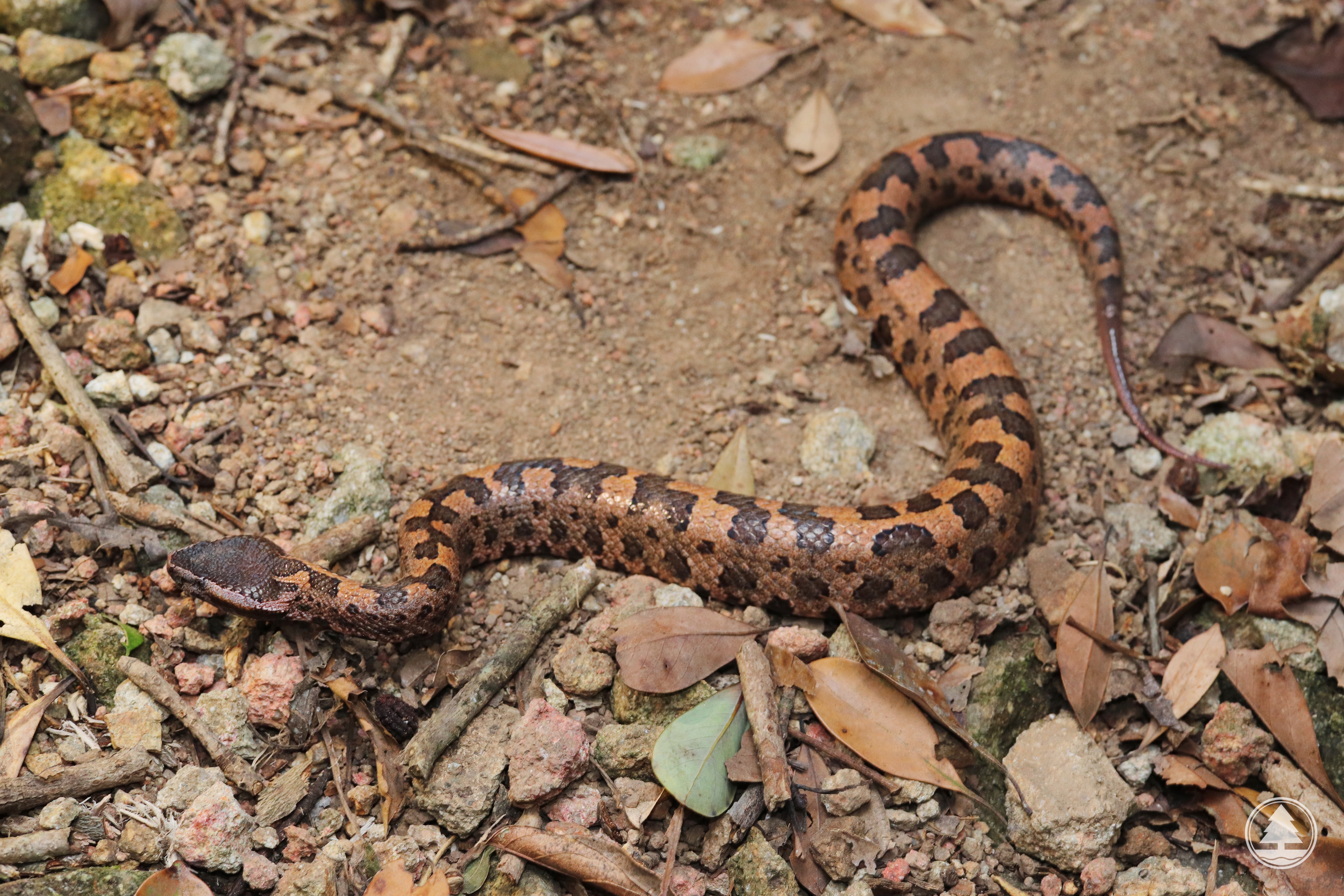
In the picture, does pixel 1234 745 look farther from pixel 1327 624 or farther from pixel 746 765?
pixel 746 765

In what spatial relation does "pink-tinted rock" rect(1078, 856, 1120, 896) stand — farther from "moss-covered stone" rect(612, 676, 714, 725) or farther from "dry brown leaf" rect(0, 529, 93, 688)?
"dry brown leaf" rect(0, 529, 93, 688)

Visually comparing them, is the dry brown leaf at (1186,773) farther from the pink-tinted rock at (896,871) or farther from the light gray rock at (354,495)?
the light gray rock at (354,495)

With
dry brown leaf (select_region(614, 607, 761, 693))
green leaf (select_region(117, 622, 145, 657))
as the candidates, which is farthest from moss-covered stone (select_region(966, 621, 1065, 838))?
green leaf (select_region(117, 622, 145, 657))

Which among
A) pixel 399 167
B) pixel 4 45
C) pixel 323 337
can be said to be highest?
pixel 4 45

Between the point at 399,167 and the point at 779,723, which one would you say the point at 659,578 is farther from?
the point at 399,167

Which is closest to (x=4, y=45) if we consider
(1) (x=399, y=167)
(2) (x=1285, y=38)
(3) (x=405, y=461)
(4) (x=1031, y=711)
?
(1) (x=399, y=167)

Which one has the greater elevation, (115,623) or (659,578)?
(115,623)

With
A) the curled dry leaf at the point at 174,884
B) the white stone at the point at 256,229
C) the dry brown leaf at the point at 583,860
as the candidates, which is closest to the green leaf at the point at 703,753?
the dry brown leaf at the point at 583,860

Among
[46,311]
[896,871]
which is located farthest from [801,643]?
[46,311]
